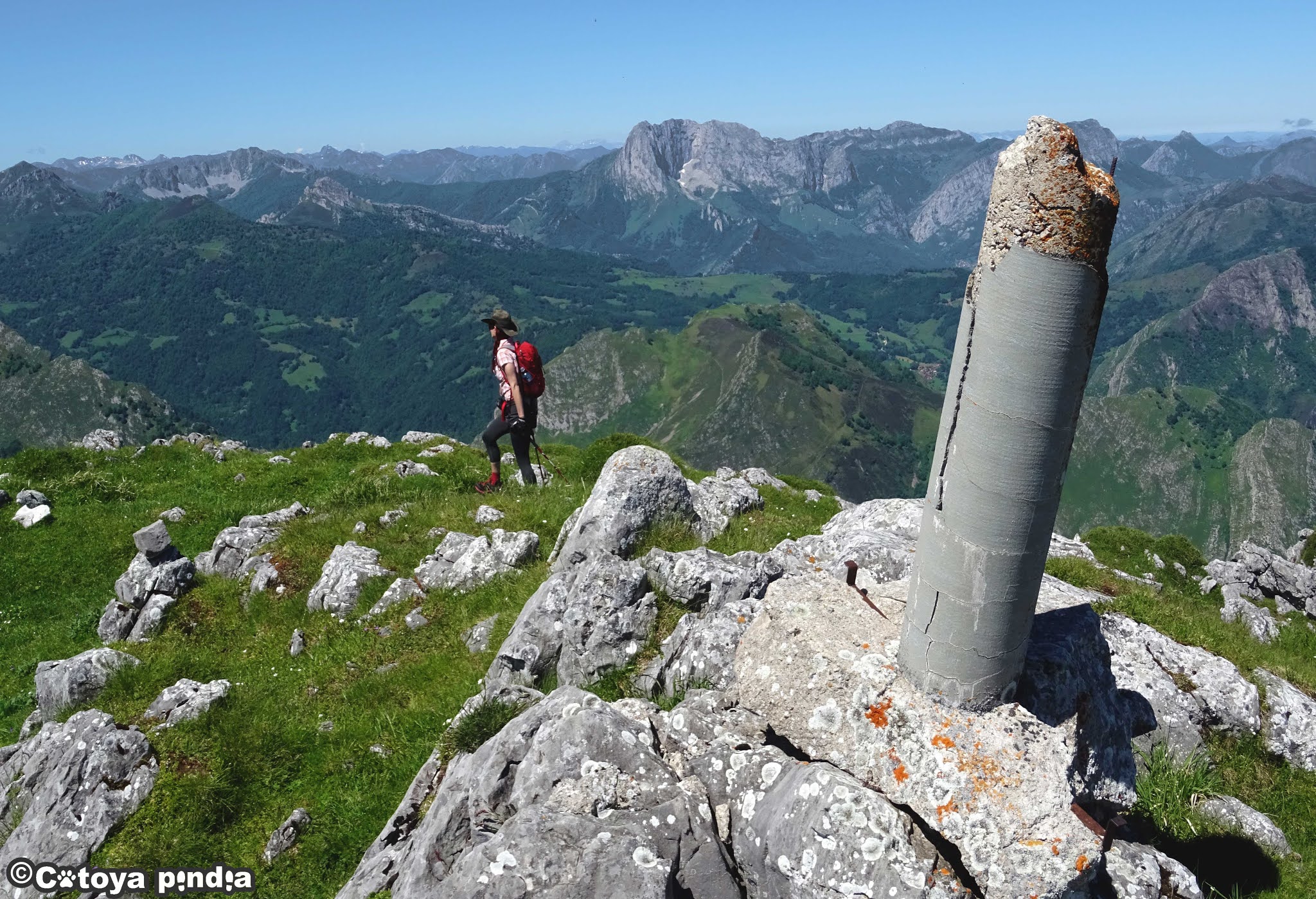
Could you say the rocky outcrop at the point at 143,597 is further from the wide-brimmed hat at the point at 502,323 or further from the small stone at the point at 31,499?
the wide-brimmed hat at the point at 502,323

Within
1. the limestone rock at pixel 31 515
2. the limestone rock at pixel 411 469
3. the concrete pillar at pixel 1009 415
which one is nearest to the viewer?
the concrete pillar at pixel 1009 415

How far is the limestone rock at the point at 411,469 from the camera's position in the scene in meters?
25.5

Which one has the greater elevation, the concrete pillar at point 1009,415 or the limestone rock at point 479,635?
the concrete pillar at point 1009,415

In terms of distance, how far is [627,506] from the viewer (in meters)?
15.1

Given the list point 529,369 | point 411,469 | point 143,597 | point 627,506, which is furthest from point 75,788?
point 411,469

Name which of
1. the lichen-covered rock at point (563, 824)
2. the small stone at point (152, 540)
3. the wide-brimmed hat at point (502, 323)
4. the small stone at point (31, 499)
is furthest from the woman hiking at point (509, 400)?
the small stone at point (31, 499)

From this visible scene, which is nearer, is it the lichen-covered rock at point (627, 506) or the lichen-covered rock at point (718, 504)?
the lichen-covered rock at point (627, 506)

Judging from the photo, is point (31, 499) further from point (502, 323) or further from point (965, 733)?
point (965, 733)

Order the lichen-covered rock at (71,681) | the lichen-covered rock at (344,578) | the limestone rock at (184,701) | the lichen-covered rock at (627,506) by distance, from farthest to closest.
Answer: the lichen-covered rock at (344,578) < the lichen-covered rock at (627,506) < the lichen-covered rock at (71,681) < the limestone rock at (184,701)

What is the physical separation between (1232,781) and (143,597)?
22.2 meters

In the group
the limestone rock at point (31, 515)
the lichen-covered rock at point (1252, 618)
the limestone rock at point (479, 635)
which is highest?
the limestone rock at point (479, 635)

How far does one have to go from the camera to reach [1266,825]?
10344mm

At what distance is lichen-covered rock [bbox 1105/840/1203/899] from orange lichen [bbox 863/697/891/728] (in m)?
2.40

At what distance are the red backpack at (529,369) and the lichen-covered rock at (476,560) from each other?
402cm
